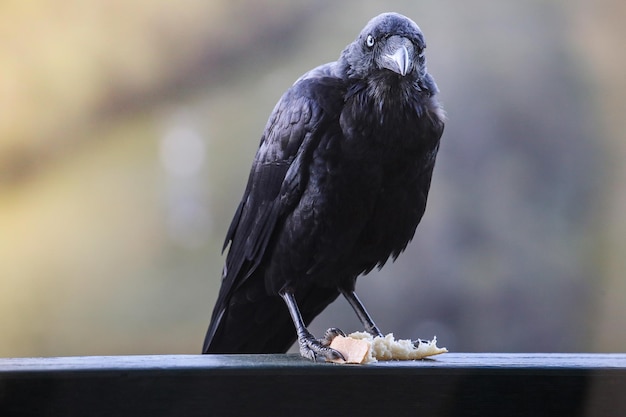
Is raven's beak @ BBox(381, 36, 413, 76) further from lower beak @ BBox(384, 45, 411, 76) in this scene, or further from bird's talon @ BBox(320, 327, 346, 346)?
bird's talon @ BBox(320, 327, 346, 346)

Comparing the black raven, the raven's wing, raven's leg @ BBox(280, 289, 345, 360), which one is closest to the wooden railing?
raven's leg @ BBox(280, 289, 345, 360)

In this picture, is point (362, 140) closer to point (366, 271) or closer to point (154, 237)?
point (366, 271)

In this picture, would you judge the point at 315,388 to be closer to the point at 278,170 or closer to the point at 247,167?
the point at 278,170

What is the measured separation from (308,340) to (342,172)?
1.65 feet

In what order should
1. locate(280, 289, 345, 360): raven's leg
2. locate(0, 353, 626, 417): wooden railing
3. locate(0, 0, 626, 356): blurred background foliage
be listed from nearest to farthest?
locate(0, 353, 626, 417): wooden railing < locate(280, 289, 345, 360): raven's leg < locate(0, 0, 626, 356): blurred background foliage

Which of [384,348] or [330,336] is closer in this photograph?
[384,348]

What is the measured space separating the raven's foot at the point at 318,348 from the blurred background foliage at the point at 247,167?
782mm

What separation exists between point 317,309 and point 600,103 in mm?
1512

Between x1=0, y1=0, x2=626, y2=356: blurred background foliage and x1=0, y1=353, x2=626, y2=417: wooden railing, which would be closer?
x1=0, y1=353, x2=626, y2=417: wooden railing

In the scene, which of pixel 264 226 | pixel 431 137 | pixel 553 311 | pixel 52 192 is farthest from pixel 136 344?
pixel 553 311

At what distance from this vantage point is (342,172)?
84.8 inches

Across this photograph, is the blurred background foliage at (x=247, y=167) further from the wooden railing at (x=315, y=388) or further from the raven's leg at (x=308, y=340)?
the wooden railing at (x=315, y=388)

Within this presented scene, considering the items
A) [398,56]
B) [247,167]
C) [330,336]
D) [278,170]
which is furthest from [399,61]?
[247,167]

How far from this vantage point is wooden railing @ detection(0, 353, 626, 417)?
5.12 feet
